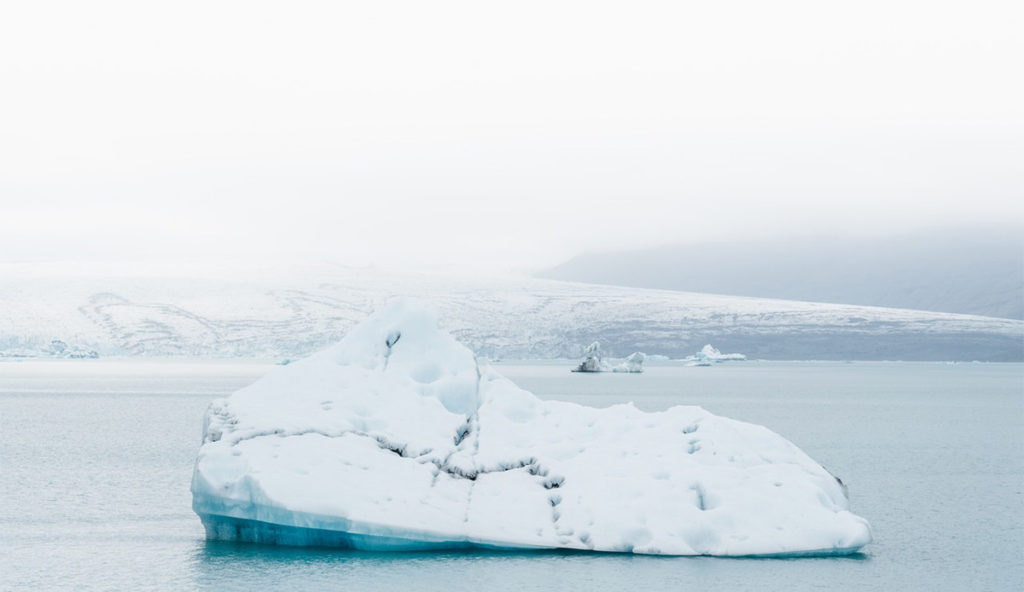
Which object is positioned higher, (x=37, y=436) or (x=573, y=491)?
(x=573, y=491)

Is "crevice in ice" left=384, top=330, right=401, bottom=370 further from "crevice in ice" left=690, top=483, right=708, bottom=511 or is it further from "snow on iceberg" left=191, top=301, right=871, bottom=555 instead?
"crevice in ice" left=690, top=483, right=708, bottom=511

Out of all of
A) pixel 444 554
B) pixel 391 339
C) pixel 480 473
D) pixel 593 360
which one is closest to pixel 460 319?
pixel 593 360

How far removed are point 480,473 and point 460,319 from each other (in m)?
81.5

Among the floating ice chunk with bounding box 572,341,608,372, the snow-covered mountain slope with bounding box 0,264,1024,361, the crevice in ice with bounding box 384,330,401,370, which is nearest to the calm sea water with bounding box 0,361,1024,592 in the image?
the crevice in ice with bounding box 384,330,401,370

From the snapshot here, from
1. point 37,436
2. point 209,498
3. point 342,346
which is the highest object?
point 342,346

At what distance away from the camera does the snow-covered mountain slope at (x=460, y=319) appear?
86562 mm

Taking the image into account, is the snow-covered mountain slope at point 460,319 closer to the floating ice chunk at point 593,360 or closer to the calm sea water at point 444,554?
the floating ice chunk at point 593,360

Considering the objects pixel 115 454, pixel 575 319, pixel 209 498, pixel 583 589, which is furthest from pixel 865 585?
pixel 575 319

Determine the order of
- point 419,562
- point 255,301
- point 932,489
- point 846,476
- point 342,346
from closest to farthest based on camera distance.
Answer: point 419,562, point 342,346, point 932,489, point 846,476, point 255,301

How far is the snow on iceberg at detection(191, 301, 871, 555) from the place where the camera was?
1253 centimetres

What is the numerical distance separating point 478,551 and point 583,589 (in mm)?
1965

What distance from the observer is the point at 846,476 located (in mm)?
20734

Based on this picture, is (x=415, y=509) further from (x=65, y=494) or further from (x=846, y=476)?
(x=846, y=476)

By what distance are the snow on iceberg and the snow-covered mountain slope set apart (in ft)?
235
